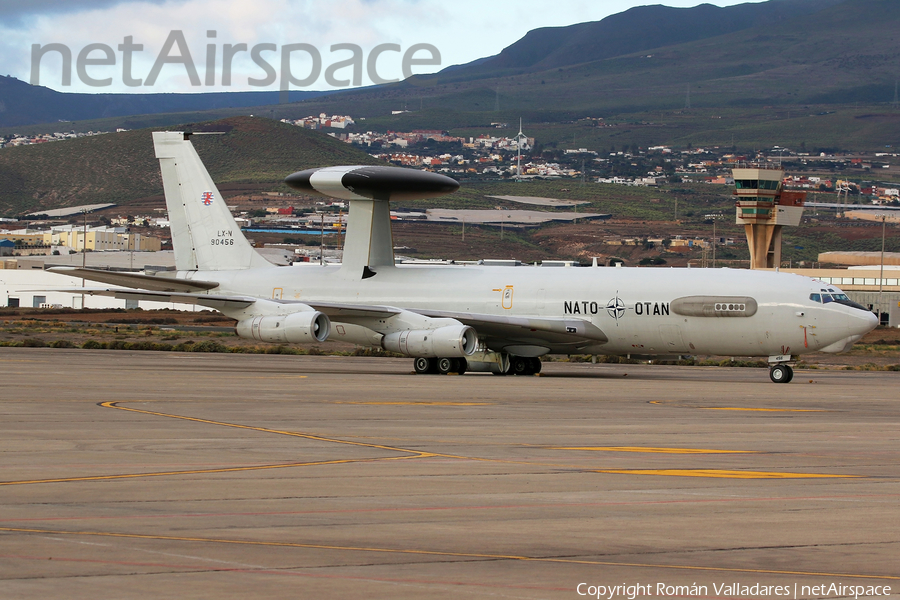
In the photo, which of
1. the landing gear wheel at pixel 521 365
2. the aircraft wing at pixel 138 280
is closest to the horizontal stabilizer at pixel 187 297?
the aircraft wing at pixel 138 280

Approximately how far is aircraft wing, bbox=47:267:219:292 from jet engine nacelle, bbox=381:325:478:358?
368 inches

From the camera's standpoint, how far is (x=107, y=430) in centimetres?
1872

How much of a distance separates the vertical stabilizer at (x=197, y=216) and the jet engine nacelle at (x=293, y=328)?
6.76 metres

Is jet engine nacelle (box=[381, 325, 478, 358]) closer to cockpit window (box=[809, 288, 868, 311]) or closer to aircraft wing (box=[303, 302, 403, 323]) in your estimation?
aircraft wing (box=[303, 302, 403, 323])

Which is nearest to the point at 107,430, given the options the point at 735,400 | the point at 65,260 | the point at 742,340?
the point at 735,400

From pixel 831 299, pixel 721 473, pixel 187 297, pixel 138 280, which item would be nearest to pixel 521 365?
pixel 831 299

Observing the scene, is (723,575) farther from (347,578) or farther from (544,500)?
(544,500)

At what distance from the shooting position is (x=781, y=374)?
121ft

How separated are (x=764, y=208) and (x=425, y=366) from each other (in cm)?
6710

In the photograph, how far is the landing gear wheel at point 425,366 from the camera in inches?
1556

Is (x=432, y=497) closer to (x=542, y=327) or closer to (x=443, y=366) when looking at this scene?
(x=542, y=327)

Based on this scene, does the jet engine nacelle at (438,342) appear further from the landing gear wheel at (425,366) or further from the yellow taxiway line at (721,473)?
the yellow taxiway line at (721,473)

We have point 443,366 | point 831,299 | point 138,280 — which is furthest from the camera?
point 138,280

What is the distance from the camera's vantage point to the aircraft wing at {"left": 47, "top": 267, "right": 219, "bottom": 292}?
38688 millimetres
